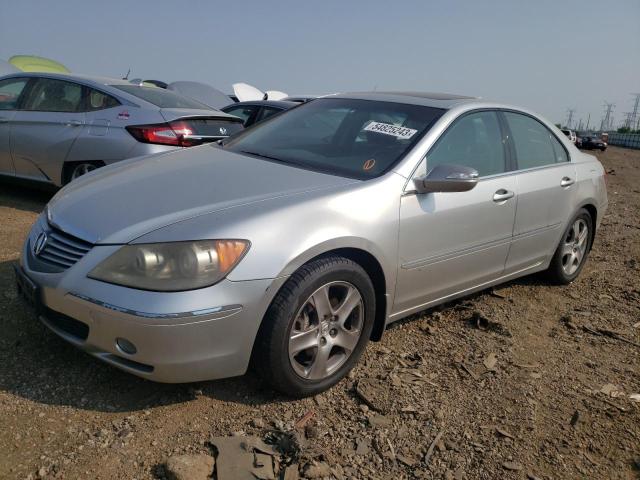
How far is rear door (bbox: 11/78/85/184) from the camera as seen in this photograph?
559 centimetres

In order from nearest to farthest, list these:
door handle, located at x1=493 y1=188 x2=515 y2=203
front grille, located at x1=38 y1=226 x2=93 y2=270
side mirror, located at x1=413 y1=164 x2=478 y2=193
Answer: front grille, located at x1=38 y1=226 x2=93 y2=270 < side mirror, located at x1=413 y1=164 x2=478 y2=193 < door handle, located at x1=493 y1=188 x2=515 y2=203

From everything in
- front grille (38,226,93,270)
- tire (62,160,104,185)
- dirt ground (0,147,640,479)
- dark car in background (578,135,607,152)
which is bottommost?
dark car in background (578,135,607,152)

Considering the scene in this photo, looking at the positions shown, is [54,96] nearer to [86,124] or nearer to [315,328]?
[86,124]

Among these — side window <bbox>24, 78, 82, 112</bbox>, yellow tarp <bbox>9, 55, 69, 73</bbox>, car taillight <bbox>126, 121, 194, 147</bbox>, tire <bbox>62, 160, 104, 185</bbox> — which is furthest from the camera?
yellow tarp <bbox>9, 55, 69, 73</bbox>

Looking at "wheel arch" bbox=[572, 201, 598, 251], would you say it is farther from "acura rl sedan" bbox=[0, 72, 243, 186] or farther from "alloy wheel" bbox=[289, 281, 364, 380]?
"acura rl sedan" bbox=[0, 72, 243, 186]

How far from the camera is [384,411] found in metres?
2.67

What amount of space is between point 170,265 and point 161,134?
10.7 feet

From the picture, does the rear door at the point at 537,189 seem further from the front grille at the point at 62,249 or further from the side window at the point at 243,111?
the side window at the point at 243,111

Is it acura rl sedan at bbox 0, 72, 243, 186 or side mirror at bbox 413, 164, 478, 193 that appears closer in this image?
side mirror at bbox 413, 164, 478, 193

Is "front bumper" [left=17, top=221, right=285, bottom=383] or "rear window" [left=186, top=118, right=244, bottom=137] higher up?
"rear window" [left=186, top=118, right=244, bottom=137]

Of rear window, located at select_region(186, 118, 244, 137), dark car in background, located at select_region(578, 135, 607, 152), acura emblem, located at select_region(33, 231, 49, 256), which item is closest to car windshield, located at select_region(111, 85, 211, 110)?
rear window, located at select_region(186, 118, 244, 137)

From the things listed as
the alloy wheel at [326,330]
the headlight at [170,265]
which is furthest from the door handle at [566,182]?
the headlight at [170,265]

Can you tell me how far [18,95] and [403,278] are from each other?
16.8ft

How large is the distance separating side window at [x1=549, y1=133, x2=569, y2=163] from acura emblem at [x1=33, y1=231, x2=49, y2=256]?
359 cm
